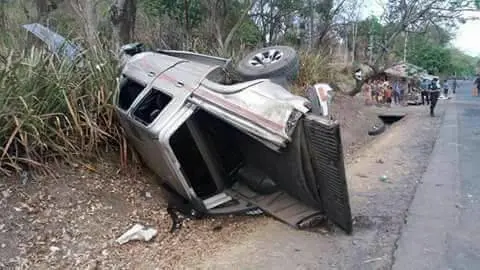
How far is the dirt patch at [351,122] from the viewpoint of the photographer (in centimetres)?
1287

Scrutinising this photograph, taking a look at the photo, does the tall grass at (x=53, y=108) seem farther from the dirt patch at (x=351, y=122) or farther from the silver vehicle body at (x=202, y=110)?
the dirt patch at (x=351, y=122)

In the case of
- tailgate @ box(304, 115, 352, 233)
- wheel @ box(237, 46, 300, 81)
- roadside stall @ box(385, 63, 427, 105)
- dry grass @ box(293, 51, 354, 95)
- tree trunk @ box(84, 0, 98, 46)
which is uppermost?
tree trunk @ box(84, 0, 98, 46)

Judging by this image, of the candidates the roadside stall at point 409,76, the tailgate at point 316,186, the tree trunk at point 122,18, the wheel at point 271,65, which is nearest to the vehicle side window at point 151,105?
the wheel at point 271,65

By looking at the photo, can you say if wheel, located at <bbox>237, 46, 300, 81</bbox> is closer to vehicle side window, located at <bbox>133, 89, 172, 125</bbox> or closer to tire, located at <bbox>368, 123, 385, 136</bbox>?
vehicle side window, located at <bbox>133, 89, 172, 125</bbox>

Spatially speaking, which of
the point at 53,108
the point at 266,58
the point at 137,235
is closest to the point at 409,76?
the point at 266,58

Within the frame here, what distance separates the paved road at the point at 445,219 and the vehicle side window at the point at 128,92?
13.2 ft

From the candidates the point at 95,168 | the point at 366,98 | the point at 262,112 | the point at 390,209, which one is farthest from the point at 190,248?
the point at 366,98

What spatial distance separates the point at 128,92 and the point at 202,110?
6.23ft

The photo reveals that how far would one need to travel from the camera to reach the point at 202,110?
589 centimetres

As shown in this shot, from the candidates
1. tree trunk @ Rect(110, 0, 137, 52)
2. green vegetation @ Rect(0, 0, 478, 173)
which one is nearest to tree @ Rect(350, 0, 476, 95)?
green vegetation @ Rect(0, 0, 478, 173)

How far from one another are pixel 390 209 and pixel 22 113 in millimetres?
4450

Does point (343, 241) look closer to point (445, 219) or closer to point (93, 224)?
point (445, 219)

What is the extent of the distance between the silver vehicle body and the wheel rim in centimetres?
134

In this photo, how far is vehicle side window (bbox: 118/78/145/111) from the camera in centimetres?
719
